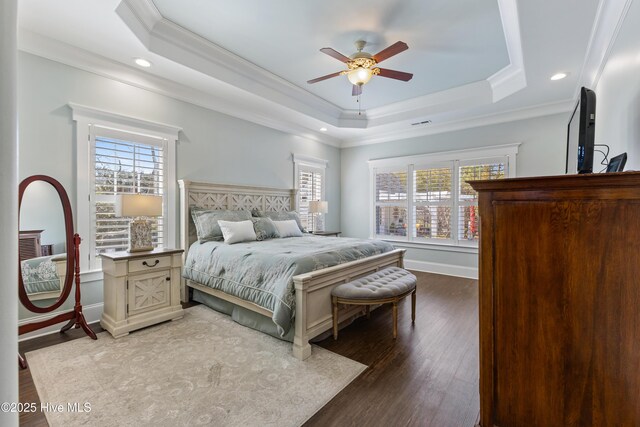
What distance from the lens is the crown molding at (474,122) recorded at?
4.35 meters

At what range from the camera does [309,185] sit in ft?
20.0

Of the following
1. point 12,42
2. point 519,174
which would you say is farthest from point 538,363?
point 519,174

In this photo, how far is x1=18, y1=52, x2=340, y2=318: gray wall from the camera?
276cm

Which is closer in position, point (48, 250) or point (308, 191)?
point (48, 250)

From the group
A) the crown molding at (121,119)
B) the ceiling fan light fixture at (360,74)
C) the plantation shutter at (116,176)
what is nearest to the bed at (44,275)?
the plantation shutter at (116,176)

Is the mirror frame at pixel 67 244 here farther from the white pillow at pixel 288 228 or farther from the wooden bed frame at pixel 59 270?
the white pillow at pixel 288 228

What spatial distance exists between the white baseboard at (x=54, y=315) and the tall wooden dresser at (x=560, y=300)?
371 centimetres

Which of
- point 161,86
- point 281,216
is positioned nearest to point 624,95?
point 281,216

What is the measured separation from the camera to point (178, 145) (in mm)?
3881

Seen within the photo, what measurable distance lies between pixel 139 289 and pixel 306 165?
12.7ft

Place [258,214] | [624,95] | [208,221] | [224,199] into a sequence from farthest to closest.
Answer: [258,214], [224,199], [208,221], [624,95]

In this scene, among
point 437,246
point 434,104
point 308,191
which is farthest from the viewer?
point 308,191

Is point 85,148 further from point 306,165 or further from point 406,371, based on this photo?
point 406,371

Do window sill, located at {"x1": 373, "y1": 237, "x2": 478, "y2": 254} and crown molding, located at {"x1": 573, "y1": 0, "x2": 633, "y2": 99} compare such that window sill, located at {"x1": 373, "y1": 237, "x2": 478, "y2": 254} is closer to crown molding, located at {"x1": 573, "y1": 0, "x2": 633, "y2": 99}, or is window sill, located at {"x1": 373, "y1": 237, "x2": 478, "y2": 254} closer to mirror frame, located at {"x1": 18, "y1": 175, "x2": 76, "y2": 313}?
crown molding, located at {"x1": 573, "y1": 0, "x2": 633, "y2": 99}
